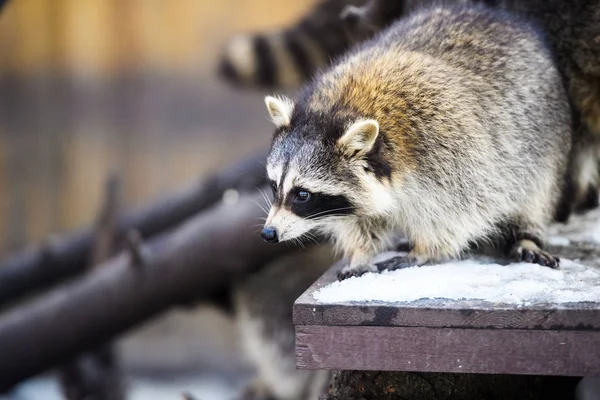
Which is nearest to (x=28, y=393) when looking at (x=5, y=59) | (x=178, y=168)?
(x=178, y=168)

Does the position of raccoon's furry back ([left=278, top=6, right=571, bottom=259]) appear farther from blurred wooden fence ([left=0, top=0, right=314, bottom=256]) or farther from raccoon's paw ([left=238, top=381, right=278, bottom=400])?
blurred wooden fence ([left=0, top=0, right=314, bottom=256])

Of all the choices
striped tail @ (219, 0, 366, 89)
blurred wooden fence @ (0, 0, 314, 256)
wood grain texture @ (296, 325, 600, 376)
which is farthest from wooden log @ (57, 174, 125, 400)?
blurred wooden fence @ (0, 0, 314, 256)

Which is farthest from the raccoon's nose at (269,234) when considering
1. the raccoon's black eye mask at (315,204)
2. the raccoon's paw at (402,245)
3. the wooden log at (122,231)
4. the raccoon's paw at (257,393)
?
the raccoon's paw at (257,393)

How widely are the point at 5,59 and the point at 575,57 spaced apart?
608 centimetres

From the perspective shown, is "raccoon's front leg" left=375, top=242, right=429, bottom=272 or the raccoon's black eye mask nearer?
the raccoon's black eye mask

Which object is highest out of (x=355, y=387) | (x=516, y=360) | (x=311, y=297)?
(x=311, y=297)

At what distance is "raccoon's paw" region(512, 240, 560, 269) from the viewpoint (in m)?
2.65

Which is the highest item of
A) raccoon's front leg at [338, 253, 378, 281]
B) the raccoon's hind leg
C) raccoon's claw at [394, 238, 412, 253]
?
raccoon's front leg at [338, 253, 378, 281]

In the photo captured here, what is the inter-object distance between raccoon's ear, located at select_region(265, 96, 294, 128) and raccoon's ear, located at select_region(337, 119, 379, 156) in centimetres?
24

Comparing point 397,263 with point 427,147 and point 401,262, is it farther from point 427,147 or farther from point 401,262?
point 427,147

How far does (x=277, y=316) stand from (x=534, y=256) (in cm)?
228

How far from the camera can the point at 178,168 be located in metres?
8.04

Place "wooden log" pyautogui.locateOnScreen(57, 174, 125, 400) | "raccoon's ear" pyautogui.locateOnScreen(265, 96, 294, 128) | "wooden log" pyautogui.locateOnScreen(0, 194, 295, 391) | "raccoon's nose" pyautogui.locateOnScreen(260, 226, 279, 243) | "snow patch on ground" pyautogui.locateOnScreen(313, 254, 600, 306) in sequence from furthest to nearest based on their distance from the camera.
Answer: "wooden log" pyautogui.locateOnScreen(57, 174, 125, 400)
"wooden log" pyautogui.locateOnScreen(0, 194, 295, 391)
"raccoon's ear" pyautogui.locateOnScreen(265, 96, 294, 128)
"raccoon's nose" pyautogui.locateOnScreen(260, 226, 279, 243)
"snow patch on ground" pyautogui.locateOnScreen(313, 254, 600, 306)

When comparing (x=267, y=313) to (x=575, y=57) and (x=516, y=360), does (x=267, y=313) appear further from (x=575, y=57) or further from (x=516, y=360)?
(x=516, y=360)
